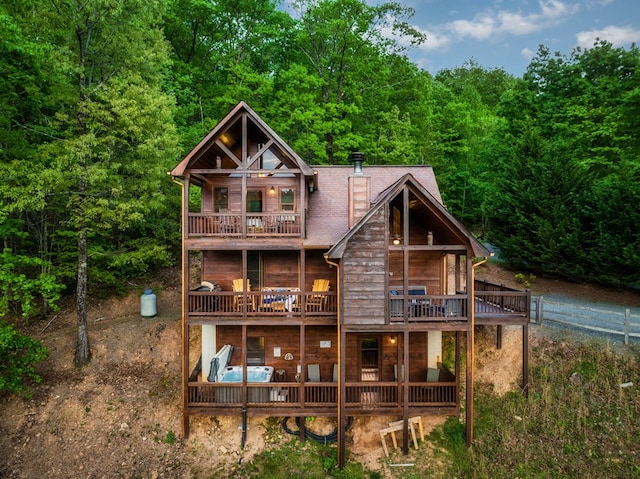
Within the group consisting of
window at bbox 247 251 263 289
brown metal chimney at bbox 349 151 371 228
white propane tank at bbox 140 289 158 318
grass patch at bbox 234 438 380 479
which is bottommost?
grass patch at bbox 234 438 380 479

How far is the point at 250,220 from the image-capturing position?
12.1 meters

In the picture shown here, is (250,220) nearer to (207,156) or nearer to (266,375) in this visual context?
(207,156)

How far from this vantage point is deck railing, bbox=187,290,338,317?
1116cm

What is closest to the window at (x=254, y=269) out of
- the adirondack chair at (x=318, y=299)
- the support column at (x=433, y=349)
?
the adirondack chair at (x=318, y=299)

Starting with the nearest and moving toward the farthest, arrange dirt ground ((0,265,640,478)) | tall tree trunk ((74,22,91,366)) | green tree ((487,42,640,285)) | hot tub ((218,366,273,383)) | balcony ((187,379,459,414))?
dirt ground ((0,265,640,478))
balcony ((187,379,459,414))
hot tub ((218,366,273,383))
tall tree trunk ((74,22,91,366))
green tree ((487,42,640,285))

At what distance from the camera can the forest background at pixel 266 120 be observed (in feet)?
41.0

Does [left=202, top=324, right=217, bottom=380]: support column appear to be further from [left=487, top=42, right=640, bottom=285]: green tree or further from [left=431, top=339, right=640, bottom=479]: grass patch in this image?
[left=487, top=42, right=640, bottom=285]: green tree

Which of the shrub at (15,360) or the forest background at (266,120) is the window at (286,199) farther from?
the shrub at (15,360)

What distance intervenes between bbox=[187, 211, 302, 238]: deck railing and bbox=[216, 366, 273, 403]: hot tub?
16.1 ft

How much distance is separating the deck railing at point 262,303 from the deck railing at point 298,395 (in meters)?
2.27

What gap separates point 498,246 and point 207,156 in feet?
61.1

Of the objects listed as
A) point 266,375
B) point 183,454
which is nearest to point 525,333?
point 266,375

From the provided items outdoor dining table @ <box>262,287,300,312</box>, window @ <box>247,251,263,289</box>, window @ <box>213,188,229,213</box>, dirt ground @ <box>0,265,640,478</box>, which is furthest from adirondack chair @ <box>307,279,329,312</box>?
window @ <box>213,188,229,213</box>

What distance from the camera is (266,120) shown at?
67.3ft
